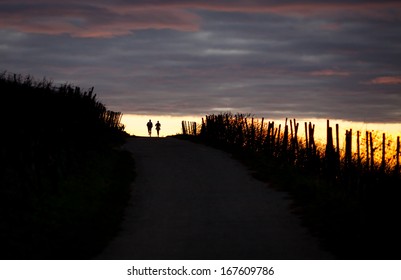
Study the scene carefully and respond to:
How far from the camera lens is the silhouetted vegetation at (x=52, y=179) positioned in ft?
43.5

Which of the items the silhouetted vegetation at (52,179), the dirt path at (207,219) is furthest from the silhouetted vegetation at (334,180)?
the silhouetted vegetation at (52,179)

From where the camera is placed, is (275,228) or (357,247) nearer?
(357,247)

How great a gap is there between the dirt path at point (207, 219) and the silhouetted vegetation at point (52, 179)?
2.07 ft

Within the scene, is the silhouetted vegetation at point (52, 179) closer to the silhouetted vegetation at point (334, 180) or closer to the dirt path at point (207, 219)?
the dirt path at point (207, 219)

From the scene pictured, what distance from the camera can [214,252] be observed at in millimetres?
12344

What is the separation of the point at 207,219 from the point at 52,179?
5314mm

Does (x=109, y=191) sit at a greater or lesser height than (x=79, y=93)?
lesser

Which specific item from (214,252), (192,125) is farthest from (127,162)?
(192,125)

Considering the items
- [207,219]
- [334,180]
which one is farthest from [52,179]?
[334,180]

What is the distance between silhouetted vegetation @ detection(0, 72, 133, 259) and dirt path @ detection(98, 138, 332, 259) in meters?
0.63

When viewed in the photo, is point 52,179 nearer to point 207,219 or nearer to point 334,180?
point 207,219

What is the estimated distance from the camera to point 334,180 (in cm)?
2344
